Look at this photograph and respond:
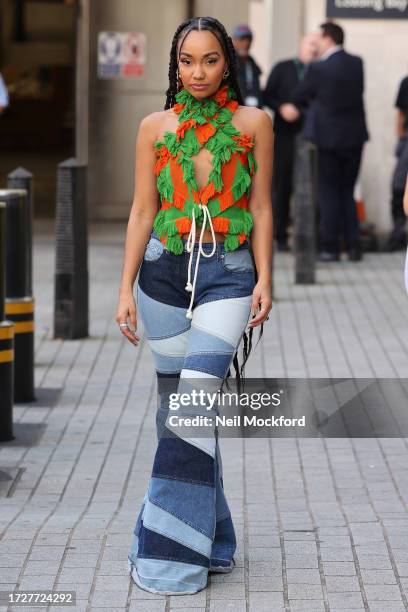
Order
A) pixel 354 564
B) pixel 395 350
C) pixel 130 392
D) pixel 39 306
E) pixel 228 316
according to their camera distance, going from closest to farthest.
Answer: pixel 228 316, pixel 354 564, pixel 130 392, pixel 395 350, pixel 39 306

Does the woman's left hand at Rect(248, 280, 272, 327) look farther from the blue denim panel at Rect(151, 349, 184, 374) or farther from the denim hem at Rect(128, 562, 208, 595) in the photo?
the denim hem at Rect(128, 562, 208, 595)

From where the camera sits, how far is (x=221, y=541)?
17.0 ft

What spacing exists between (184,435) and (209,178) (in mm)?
820

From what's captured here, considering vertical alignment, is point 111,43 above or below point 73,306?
above

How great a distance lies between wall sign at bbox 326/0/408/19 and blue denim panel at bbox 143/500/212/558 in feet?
36.5

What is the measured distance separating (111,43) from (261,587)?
12.6 meters

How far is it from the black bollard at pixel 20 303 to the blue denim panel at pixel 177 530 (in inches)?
135

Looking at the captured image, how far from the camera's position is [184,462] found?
16.2 ft

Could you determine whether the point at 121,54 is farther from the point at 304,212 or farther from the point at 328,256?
the point at 304,212

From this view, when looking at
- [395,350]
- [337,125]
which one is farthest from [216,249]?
[337,125]

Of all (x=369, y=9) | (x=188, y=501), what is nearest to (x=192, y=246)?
(x=188, y=501)

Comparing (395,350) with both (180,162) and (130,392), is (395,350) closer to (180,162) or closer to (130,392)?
(130,392)

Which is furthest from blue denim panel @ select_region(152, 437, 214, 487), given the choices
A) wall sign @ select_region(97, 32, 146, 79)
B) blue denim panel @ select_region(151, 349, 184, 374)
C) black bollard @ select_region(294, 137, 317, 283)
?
wall sign @ select_region(97, 32, 146, 79)

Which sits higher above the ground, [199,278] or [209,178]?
[209,178]
